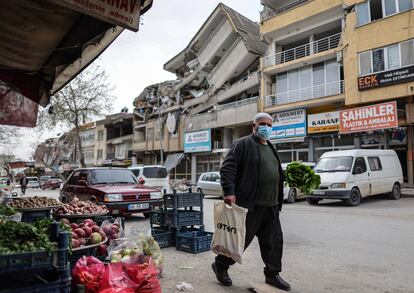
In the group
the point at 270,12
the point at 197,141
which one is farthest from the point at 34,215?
the point at 197,141

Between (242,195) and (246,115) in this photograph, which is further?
(246,115)

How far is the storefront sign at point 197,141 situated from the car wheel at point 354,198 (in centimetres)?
2191

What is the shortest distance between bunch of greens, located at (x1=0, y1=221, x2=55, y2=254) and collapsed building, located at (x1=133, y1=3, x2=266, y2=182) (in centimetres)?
2873

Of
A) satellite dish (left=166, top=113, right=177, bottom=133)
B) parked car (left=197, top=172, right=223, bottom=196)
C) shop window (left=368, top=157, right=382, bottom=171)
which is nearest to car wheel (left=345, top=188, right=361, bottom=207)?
shop window (left=368, top=157, right=382, bottom=171)

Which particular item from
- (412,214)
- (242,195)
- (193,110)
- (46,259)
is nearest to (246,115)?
(193,110)

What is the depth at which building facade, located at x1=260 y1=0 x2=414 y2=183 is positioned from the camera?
853 inches

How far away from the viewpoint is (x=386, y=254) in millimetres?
6621

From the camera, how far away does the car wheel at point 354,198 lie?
15.3m

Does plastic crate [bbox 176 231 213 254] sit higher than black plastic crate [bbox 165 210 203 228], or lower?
lower

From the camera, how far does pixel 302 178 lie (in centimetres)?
627

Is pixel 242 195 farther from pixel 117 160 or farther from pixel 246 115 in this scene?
pixel 117 160

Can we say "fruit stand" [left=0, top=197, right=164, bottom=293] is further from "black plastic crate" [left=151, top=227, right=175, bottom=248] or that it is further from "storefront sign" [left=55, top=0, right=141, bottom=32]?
"black plastic crate" [left=151, top=227, right=175, bottom=248]

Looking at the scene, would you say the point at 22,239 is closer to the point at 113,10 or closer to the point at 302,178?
the point at 113,10

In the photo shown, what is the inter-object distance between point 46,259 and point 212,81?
37.2m
